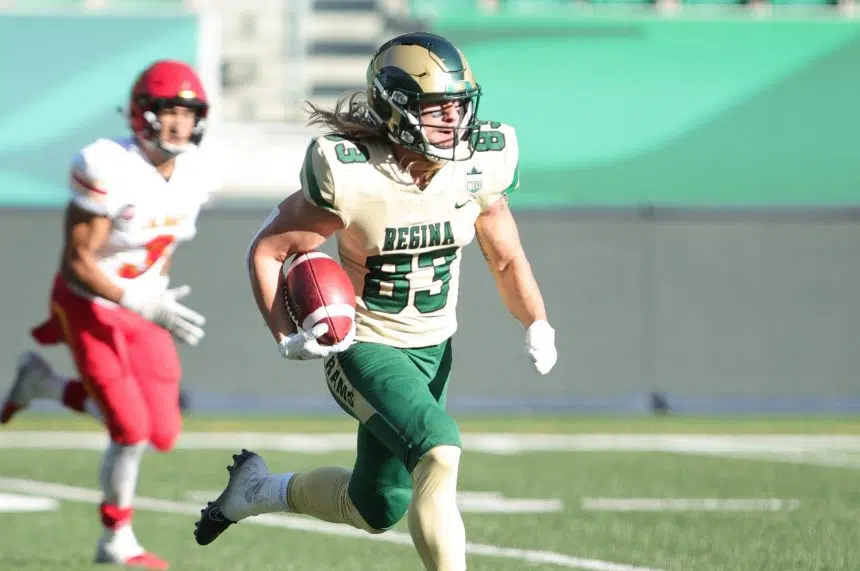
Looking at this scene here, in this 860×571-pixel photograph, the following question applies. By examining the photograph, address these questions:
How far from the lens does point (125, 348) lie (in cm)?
691

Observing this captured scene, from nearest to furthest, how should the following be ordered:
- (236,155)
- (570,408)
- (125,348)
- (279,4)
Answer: (125,348) → (570,408) → (236,155) → (279,4)

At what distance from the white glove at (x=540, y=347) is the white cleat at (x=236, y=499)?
1.05m

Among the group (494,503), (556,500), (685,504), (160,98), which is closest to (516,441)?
(556,500)

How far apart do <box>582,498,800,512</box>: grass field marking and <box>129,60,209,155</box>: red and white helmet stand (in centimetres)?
255

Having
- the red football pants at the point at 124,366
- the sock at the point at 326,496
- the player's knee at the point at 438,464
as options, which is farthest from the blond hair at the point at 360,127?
the red football pants at the point at 124,366

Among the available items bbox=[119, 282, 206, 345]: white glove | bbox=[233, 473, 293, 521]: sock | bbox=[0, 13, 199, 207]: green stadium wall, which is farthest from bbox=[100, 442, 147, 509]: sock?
bbox=[0, 13, 199, 207]: green stadium wall

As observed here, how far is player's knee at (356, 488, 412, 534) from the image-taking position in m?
5.32

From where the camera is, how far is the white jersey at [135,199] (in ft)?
22.3

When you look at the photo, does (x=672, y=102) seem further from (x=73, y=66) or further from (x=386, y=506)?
(x=386, y=506)

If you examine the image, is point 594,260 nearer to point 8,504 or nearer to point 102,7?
point 8,504

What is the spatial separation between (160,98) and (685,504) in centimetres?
307

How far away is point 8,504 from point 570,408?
5.28 m

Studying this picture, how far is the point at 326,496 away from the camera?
18.1 ft

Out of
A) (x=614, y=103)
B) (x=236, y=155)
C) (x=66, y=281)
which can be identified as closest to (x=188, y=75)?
(x=66, y=281)
